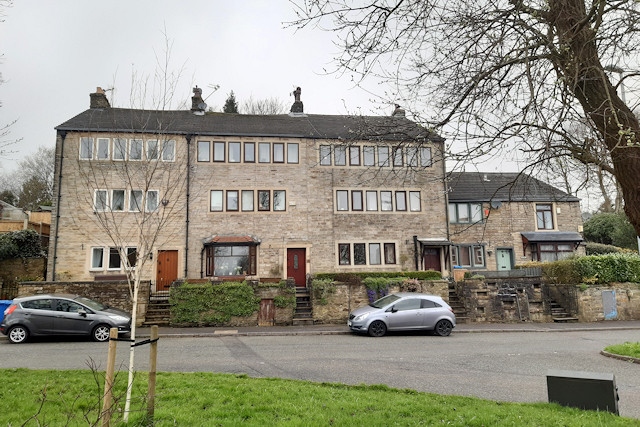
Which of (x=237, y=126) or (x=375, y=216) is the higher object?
(x=237, y=126)

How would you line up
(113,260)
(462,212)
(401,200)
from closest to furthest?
(113,260)
(401,200)
(462,212)

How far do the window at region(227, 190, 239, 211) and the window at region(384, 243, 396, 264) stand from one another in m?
Result: 8.84

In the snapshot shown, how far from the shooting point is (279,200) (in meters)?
24.4

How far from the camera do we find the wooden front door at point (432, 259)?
26031 mm

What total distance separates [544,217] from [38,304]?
27356 millimetres

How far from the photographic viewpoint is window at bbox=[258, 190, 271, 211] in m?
24.2

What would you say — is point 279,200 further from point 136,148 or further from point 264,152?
point 136,148

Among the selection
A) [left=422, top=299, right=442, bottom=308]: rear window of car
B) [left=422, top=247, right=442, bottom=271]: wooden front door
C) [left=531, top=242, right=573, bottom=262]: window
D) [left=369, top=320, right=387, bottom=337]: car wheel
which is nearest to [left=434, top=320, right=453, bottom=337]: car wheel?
[left=422, top=299, right=442, bottom=308]: rear window of car

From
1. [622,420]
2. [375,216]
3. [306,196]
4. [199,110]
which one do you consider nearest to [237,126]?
[199,110]

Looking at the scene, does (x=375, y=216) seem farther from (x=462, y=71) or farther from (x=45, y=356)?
(x=462, y=71)

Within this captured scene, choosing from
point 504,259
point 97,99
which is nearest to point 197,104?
point 97,99

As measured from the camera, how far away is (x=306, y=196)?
24.6 m

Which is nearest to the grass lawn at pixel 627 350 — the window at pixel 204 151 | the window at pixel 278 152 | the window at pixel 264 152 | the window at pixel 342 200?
the window at pixel 342 200

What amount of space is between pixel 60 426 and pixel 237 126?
2220cm
